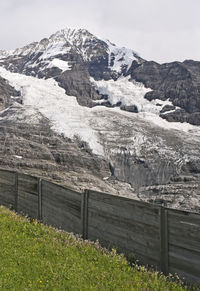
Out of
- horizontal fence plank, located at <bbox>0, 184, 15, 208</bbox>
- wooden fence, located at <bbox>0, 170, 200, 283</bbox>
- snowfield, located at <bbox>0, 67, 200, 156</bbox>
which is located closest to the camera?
wooden fence, located at <bbox>0, 170, 200, 283</bbox>

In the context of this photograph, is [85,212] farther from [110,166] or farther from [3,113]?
[3,113]

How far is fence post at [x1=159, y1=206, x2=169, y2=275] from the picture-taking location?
7.36 metres

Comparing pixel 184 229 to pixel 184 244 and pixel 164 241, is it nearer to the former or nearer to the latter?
pixel 184 244

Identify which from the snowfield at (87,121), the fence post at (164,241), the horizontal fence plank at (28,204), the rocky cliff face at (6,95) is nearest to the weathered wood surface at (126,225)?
the fence post at (164,241)

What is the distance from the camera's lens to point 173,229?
720cm

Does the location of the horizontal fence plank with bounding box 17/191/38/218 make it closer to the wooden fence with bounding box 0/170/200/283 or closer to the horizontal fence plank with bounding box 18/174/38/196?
the wooden fence with bounding box 0/170/200/283

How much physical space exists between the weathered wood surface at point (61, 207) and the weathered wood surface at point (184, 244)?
12.5 feet

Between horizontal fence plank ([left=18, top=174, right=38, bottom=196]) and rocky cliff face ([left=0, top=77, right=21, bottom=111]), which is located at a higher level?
rocky cliff face ([left=0, top=77, right=21, bottom=111])

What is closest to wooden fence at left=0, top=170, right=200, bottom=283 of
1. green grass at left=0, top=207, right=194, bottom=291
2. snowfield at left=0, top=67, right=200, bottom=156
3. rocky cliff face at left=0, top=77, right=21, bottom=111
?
green grass at left=0, top=207, right=194, bottom=291

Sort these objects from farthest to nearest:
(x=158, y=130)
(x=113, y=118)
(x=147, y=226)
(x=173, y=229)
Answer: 1. (x=113, y=118)
2. (x=158, y=130)
3. (x=147, y=226)
4. (x=173, y=229)

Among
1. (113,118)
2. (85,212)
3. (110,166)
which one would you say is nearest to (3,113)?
(113,118)

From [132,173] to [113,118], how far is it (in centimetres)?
4187

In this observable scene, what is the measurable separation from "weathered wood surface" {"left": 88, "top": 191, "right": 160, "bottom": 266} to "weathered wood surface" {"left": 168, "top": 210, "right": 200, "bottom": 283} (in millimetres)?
459

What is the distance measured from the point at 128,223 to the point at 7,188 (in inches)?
329
